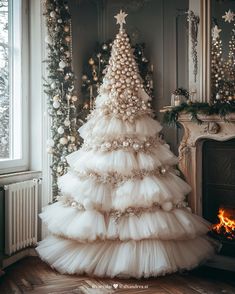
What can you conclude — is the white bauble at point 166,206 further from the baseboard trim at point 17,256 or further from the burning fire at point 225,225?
the baseboard trim at point 17,256

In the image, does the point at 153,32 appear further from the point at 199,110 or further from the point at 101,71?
the point at 199,110

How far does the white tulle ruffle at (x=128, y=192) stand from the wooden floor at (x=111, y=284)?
630 millimetres

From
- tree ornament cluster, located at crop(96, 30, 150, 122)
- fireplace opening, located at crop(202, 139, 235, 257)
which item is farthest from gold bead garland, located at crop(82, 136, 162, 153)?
fireplace opening, located at crop(202, 139, 235, 257)

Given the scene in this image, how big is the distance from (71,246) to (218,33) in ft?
8.11

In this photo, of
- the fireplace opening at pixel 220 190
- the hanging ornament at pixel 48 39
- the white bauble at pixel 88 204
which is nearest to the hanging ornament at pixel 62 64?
the hanging ornament at pixel 48 39

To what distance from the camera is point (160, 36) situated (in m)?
4.70

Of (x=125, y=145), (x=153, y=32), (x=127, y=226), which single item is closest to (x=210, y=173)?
(x=125, y=145)

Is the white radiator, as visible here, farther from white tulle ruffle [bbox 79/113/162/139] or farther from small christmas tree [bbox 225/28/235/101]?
small christmas tree [bbox 225/28/235/101]

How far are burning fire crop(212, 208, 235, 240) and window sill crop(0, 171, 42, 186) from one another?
6.26 ft

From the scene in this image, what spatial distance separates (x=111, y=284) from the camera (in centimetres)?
320

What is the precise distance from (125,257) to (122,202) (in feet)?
1.47

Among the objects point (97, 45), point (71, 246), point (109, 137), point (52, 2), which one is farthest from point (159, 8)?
point (71, 246)

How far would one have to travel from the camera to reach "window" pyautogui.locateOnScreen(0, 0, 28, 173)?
3.84 meters

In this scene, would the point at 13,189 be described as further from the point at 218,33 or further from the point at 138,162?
→ the point at 218,33
